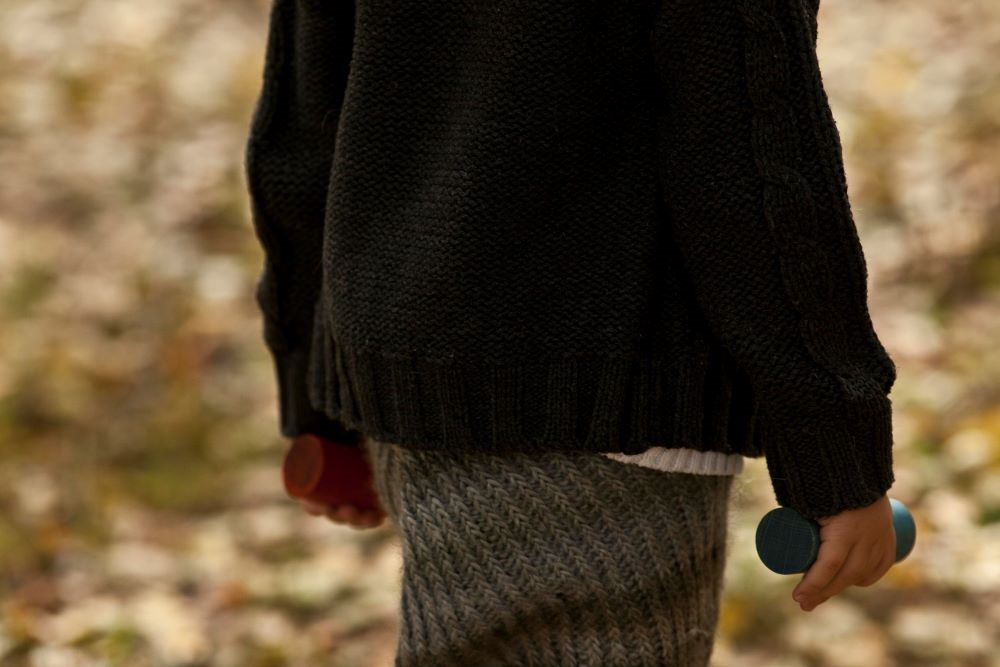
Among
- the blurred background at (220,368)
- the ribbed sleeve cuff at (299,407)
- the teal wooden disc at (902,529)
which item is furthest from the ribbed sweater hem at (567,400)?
the blurred background at (220,368)

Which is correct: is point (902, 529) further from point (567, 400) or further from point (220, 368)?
point (220, 368)

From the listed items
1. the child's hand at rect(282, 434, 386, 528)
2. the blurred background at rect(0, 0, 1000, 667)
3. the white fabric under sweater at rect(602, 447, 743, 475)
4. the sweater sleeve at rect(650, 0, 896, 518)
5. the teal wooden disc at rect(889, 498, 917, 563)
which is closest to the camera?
the sweater sleeve at rect(650, 0, 896, 518)

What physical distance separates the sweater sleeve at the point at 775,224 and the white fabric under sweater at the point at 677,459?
79mm

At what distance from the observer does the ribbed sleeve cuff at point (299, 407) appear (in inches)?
66.7

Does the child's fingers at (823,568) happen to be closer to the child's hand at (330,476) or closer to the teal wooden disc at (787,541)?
the teal wooden disc at (787,541)

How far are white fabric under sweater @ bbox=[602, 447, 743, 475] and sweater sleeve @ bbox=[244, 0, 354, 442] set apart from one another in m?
0.51

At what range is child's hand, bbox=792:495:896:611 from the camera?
1.27 metres

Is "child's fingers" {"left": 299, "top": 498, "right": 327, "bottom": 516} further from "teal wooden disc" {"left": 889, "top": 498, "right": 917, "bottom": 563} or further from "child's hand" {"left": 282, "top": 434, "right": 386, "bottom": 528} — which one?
"teal wooden disc" {"left": 889, "top": 498, "right": 917, "bottom": 563}

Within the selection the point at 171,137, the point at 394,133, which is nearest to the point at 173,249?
the point at 171,137

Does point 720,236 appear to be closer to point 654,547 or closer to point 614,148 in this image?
point 614,148

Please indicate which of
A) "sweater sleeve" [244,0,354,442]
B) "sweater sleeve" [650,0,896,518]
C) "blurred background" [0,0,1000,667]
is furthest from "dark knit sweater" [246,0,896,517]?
"blurred background" [0,0,1000,667]

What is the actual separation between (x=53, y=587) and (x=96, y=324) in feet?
3.92

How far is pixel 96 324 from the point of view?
3.92m

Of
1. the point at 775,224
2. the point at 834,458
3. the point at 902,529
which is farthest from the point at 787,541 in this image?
the point at 775,224
